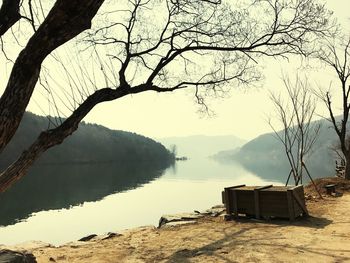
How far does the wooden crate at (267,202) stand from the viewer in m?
12.5

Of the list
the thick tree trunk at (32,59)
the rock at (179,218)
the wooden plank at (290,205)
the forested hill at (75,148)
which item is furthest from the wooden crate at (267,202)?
the forested hill at (75,148)

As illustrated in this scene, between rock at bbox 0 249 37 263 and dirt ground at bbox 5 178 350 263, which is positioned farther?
dirt ground at bbox 5 178 350 263

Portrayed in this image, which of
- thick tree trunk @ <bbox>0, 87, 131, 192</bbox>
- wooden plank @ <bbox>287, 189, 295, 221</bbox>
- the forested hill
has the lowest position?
wooden plank @ <bbox>287, 189, 295, 221</bbox>

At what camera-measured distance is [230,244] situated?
9734 mm

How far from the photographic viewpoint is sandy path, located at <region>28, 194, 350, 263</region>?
852 centimetres

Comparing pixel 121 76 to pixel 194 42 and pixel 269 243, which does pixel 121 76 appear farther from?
pixel 269 243

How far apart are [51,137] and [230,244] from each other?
5.20 meters

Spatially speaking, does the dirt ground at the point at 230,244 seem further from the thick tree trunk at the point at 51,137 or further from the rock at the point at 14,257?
the thick tree trunk at the point at 51,137

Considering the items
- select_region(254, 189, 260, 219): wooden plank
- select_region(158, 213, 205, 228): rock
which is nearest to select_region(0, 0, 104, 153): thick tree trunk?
select_region(254, 189, 260, 219): wooden plank

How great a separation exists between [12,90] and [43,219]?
32.1 metres

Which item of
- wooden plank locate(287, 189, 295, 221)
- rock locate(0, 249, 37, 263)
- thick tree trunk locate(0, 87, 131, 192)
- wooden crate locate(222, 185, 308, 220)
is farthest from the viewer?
wooden crate locate(222, 185, 308, 220)

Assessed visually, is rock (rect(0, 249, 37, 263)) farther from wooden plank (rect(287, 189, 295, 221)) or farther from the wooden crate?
wooden plank (rect(287, 189, 295, 221))

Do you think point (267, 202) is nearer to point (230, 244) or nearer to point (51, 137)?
point (230, 244)

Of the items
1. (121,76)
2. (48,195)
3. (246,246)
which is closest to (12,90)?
(121,76)
